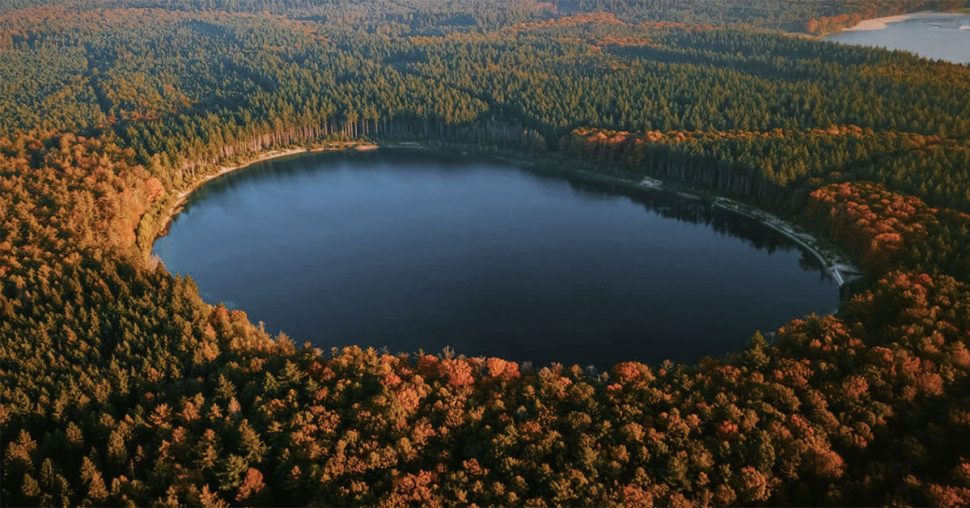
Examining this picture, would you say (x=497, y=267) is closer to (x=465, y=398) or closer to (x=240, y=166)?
(x=465, y=398)

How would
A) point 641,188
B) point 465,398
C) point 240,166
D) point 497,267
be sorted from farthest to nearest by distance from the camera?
point 240,166
point 641,188
point 497,267
point 465,398

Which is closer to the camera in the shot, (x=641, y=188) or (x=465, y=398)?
(x=465, y=398)

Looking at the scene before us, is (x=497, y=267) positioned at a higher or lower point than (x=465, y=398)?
lower

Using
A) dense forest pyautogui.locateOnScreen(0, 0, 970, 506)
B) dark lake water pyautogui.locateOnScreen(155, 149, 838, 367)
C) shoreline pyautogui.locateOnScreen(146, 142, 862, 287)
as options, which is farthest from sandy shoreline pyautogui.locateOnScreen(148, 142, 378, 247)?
dense forest pyautogui.locateOnScreen(0, 0, 970, 506)

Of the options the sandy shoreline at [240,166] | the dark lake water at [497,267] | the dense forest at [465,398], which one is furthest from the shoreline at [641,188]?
the dense forest at [465,398]

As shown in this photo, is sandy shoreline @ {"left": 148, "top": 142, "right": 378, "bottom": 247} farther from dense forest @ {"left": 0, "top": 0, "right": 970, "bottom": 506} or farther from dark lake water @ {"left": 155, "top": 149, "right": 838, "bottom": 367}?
dense forest @ {"left": 0, "top": 0, "right": 970, "bottom": 506}

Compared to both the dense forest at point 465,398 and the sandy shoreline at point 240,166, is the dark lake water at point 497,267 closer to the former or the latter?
the sandy shoreline at point 240,166

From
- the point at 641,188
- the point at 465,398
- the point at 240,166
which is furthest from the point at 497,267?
the point at 240,166
